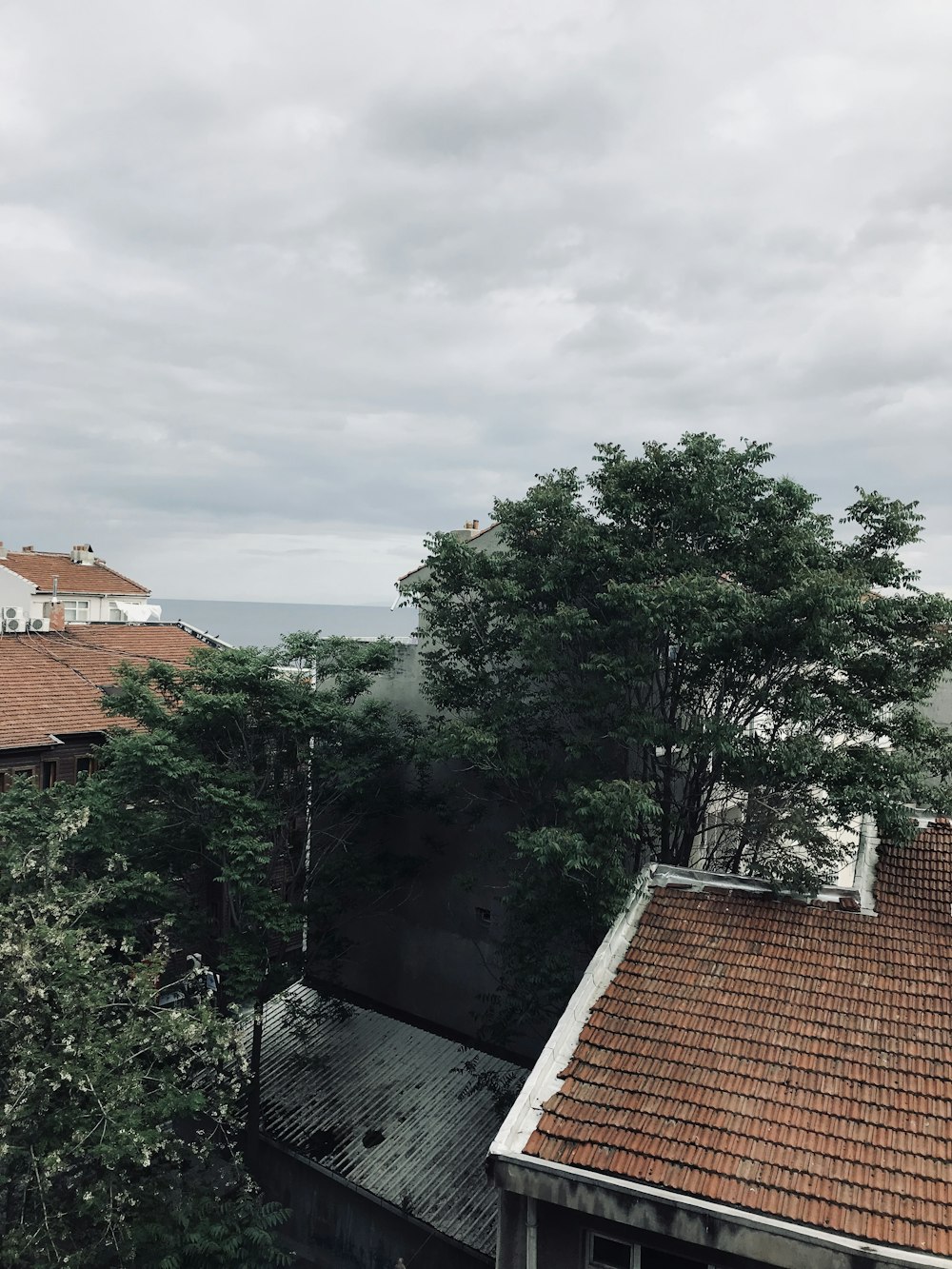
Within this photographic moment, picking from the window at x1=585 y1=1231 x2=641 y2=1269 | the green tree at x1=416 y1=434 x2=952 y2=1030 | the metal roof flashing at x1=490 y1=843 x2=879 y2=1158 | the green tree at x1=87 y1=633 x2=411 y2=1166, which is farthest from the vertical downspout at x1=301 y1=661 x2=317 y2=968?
the window at x1=585 y1=1231 x2=641 y2=1269

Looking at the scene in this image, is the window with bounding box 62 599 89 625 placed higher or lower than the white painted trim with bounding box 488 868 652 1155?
higher

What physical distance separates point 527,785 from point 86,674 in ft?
60.3

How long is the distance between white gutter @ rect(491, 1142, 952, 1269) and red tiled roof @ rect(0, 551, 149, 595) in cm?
4428

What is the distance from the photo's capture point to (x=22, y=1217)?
12.7 metres

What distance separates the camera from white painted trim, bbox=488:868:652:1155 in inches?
412

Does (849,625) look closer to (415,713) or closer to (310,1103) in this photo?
(415,713)

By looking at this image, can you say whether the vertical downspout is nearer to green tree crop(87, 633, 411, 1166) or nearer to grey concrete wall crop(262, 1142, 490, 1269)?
green tree crop(87, 633, 411, 1166)

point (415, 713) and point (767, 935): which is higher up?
point (415, 713)

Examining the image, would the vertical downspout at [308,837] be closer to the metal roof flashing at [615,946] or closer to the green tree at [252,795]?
the green tree at [252,795]

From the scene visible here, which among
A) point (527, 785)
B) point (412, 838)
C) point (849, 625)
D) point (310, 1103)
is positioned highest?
point (849, 625)

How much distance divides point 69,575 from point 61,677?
25.8 meters

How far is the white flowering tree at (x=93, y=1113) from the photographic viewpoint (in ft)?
40.0

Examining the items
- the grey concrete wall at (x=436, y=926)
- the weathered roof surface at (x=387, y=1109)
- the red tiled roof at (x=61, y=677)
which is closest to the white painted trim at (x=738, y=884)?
the grey concrete wall at (x=436, y=926)

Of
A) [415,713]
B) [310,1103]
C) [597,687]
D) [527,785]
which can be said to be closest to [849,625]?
[597,687]
